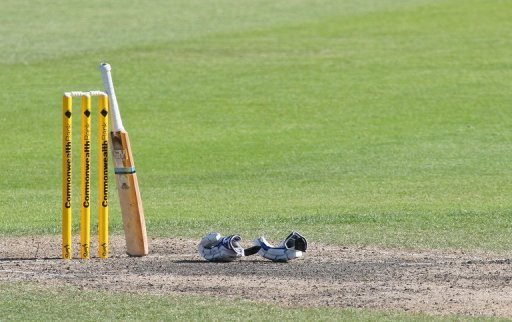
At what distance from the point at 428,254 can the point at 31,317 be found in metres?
3.89

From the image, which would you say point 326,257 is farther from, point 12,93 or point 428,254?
point 12,93

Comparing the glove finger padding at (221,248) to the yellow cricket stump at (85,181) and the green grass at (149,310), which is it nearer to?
the yellow cricket stump at (85,181)

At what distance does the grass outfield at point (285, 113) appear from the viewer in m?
13.4

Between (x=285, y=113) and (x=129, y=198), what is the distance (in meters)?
12.3

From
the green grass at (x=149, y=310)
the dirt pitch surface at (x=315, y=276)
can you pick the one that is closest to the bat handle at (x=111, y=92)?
the dirt pitch surface at (x=315, y=276)

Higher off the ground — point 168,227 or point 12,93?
point 12,93

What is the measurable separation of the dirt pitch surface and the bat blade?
6.0 inches

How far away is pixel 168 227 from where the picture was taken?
12406 millimetres

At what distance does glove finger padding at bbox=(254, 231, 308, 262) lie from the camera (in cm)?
1015

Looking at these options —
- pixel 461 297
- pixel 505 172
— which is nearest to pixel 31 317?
pixel 461 297

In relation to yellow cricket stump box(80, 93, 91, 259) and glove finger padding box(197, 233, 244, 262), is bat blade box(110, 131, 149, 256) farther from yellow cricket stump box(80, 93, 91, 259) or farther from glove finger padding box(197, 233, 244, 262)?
glove finger padding box(197, 233, 244, 262)

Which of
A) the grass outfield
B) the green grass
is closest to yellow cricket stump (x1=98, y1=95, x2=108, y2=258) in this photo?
the green grass

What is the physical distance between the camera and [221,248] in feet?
33.3

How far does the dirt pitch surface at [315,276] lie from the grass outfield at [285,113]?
0.62 m
